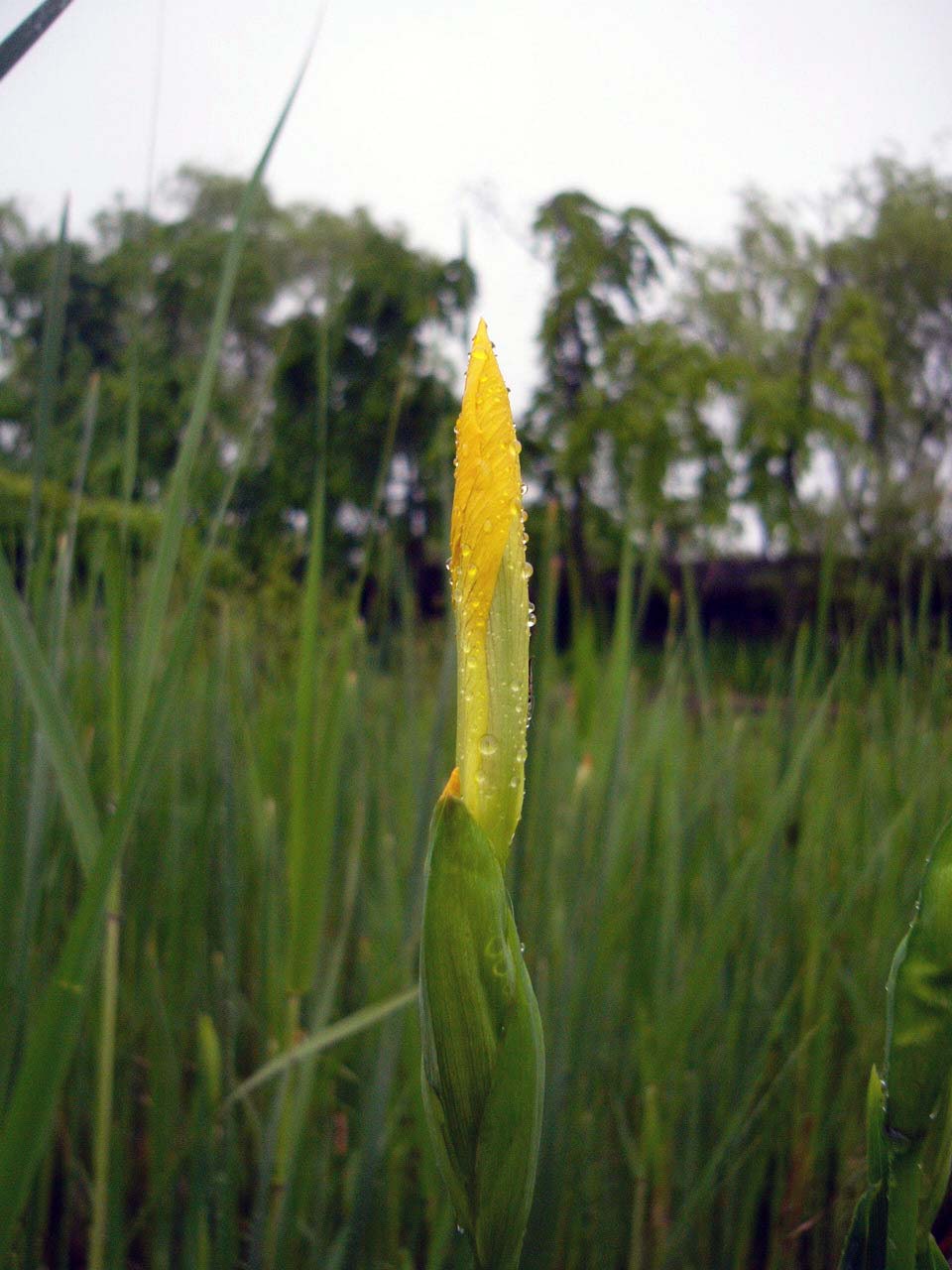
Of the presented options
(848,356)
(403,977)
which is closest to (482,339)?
(403,977)

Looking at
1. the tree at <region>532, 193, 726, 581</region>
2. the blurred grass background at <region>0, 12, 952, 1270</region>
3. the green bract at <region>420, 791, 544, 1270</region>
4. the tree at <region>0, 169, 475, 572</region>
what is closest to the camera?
the green bract at <region>420, 791, 544, 1270</region>

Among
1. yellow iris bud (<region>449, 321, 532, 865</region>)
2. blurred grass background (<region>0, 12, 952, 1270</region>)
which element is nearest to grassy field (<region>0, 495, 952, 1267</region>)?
blurred grass background (<region>0, 12, 952, 1270</region>)

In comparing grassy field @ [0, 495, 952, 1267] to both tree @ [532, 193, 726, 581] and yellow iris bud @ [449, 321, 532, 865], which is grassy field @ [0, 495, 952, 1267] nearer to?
yellow iris bud @ [449, 321, 532, 865]

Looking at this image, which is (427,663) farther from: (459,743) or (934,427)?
(934,427)

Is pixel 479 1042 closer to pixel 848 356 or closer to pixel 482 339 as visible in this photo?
pixel 482 339

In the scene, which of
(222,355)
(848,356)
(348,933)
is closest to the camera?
(222,355)
